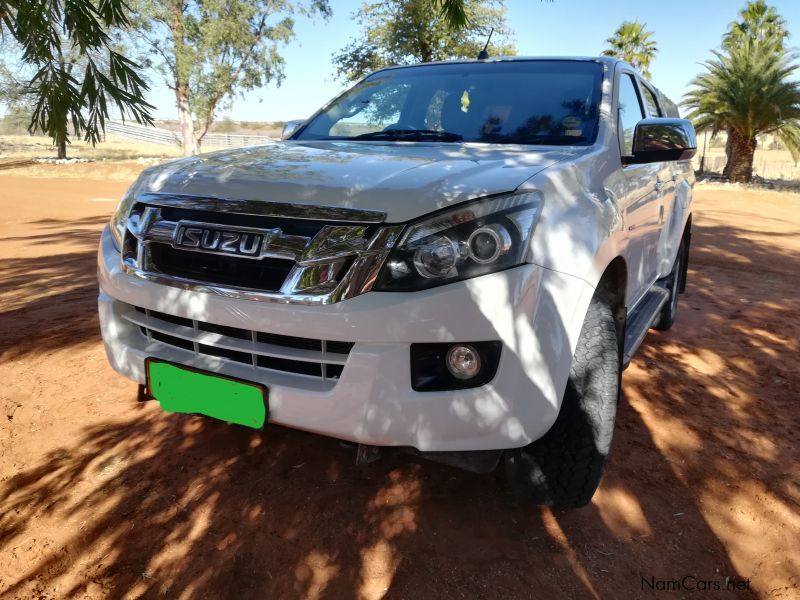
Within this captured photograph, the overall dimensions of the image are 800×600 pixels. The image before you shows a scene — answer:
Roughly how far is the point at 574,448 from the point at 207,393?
133 cm

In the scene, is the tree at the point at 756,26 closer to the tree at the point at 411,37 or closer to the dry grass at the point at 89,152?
the tree at the point at 411,37

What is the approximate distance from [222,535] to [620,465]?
69.3 inches

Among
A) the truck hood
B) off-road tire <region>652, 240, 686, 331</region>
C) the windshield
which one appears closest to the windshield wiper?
the windshield

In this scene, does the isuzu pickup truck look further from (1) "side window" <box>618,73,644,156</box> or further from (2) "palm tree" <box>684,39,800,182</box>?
(2) "palm tree" <box>684,39,800,182</box>

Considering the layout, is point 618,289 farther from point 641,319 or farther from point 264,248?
point 264,248

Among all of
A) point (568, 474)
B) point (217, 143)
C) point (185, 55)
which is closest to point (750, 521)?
point (568, 474)

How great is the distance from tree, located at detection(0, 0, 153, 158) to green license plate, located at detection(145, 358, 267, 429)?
86.7 inches

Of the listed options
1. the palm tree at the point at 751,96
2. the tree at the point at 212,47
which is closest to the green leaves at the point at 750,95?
the palm tree at the point at 751,96

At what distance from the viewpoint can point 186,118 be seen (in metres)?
28.5

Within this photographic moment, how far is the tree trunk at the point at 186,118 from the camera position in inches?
1098

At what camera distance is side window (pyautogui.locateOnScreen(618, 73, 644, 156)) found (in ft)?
10.0

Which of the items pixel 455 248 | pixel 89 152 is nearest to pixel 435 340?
pixel 455 248

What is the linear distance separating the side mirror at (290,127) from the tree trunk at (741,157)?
24337 mm

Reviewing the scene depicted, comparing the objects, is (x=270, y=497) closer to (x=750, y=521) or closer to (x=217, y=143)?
(x=750, y=521)
